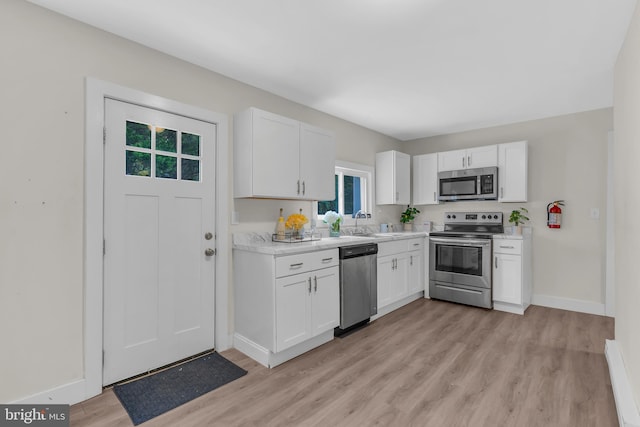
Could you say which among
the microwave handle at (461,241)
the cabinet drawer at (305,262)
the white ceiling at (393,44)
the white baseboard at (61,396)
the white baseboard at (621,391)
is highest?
the white ceiling at (393,44)

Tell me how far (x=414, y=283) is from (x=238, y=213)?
2.63 metres

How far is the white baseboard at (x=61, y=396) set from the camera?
1.92 metres

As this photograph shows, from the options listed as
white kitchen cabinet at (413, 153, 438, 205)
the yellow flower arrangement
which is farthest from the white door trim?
white kitchen cabinet at (413, 153, 438, 205)

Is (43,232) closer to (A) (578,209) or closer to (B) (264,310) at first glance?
(B) (264,310)

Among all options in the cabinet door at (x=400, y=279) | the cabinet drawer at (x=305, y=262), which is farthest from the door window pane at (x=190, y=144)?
the cabinet door at (x=400, y=279)

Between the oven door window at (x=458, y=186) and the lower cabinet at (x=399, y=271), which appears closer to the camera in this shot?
the lower cabinet at (x=399, y=271)

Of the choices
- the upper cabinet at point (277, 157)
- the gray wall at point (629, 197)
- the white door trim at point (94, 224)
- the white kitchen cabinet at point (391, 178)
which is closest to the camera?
the gray wall at point (629, 197)

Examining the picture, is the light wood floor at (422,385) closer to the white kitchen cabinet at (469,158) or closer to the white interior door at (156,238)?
the white interior door at (156,238)

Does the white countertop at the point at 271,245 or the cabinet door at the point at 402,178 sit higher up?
the cabinet door at the point at 402,178

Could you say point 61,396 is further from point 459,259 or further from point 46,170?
point 459,259

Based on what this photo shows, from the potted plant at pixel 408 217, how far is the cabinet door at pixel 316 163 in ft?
6.86

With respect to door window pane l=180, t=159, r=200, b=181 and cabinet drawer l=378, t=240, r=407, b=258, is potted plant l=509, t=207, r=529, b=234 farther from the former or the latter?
door window pane l=180, t=159, r=200, b=181

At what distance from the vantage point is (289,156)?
3.05 metres

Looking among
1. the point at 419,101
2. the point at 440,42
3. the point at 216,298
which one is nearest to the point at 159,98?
the point at 216,298
